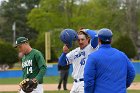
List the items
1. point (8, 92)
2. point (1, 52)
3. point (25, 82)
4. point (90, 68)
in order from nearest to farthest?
1. point (90, 68)
2. point (25, 82)
3. point (8, 92)
4. point (1, 52)

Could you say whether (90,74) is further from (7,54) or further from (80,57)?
(7,54)

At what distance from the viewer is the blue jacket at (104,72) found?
7.04m

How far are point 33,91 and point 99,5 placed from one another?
48.8 metres

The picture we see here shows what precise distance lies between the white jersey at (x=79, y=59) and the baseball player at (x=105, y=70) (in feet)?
5.40

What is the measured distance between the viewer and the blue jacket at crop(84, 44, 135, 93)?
704 centimetres

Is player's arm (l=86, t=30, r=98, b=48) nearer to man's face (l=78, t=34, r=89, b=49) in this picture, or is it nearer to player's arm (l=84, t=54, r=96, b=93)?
man's face (l=78, t=34, r=89, b=49)

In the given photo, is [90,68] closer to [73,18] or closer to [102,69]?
[102,69]

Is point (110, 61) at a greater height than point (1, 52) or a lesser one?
greater

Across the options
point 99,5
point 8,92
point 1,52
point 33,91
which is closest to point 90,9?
point 99,5

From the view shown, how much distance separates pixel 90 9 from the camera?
186 ft

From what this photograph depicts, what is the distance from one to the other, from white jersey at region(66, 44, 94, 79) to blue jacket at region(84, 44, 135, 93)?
65.3 inches

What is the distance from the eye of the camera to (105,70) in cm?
709

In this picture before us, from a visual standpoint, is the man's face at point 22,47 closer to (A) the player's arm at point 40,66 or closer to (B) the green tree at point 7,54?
(A) the player's arm at point 40,66

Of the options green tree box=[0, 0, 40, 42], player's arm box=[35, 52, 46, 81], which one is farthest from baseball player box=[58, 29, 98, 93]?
green tree box=[0, 0, 40, 42]
